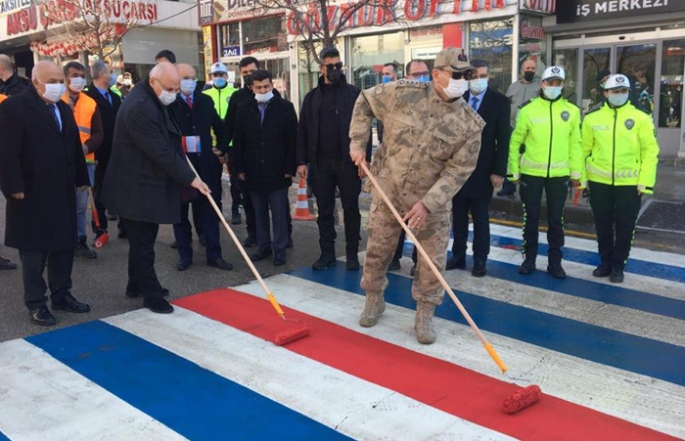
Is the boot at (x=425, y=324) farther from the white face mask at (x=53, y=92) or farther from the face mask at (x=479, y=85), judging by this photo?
the white face mask at (x=53, y=92)

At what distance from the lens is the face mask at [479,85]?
20.8 feet

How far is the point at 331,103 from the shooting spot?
638 centimetres

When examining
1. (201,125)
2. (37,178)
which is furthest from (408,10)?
(37,178)

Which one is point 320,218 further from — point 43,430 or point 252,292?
point 43,430

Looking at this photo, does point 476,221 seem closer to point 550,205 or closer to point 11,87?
point 550,205

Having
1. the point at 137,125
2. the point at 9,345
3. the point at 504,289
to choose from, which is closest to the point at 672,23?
the point at 504,289

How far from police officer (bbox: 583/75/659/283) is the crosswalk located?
479 mm

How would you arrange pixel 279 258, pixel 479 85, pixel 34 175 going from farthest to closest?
pixel 279 258 → pixel 479 85 → pixel 34 175

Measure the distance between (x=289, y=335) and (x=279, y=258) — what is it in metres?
2.19

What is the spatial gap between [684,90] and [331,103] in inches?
417

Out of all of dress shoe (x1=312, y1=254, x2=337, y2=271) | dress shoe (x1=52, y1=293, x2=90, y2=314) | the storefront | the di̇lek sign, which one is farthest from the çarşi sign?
dress shoe (x1=52, y1=293, x2=90, y2=314)

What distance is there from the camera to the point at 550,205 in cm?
630

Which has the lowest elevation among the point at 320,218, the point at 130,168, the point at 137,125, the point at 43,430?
the point at 43,430

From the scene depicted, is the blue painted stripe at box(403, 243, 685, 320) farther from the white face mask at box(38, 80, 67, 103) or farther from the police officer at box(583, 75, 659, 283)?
the white face mask at box(38, 80, 67, 103)
